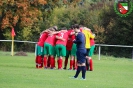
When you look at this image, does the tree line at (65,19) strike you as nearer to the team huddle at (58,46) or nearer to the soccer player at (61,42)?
the team huddle at (58,46)

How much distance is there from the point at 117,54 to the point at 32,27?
18495 mm

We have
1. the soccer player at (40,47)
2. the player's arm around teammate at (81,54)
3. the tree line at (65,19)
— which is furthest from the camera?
the tree line at (65,19)

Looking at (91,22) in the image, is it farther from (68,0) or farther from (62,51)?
(62,51)

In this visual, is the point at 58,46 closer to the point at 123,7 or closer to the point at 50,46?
the point at 50,46

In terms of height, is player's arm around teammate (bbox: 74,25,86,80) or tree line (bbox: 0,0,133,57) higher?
tree line (bbox: 0,0,133,57)

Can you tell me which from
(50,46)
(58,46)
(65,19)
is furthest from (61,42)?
(65,19)

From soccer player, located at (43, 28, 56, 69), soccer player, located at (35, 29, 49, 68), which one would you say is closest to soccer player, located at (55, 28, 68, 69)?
soccer player, located at (43, 28, 56, 69)

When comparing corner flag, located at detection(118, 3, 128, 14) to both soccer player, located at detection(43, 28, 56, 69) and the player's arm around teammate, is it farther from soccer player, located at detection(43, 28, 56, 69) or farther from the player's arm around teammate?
the player's arm around teammate

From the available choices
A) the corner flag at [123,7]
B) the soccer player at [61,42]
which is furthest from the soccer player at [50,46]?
the corner flag at [123,7]

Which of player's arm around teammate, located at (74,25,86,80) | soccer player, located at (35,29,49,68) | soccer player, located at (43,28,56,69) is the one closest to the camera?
player's arm around teammate, located at (74,25,86,80)

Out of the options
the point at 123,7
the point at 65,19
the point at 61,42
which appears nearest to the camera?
the point at 61,42

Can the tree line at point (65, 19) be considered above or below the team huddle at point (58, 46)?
above

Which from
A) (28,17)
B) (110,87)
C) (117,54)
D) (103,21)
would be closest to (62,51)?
(110,87)

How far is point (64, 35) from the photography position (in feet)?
84.0
